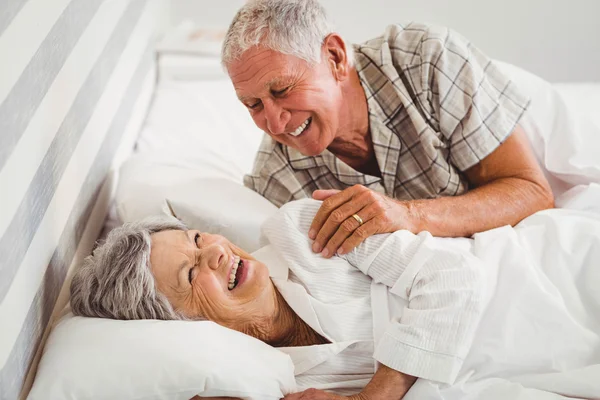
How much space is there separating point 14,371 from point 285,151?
108 centimetres

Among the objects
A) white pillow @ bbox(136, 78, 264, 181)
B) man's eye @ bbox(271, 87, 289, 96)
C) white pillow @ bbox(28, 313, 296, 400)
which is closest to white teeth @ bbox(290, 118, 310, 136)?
man's eye @ bbox(271, 87, 289, 96)

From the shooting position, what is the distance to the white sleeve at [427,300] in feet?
4.57

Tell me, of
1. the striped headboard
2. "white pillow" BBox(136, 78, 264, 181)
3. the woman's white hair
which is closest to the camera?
the striped headboard

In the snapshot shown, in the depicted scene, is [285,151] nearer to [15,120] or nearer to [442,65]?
[442,65]

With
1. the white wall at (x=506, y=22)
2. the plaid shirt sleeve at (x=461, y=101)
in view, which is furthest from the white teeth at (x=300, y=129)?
the white wall at (x=506, y=22)

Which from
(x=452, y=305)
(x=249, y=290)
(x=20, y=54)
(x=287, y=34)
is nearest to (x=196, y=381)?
(x=249, y=290)

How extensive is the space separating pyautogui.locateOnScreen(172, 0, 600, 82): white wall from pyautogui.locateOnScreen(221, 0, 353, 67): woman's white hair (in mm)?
1896

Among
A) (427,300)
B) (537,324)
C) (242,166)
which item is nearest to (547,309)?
(537,324)

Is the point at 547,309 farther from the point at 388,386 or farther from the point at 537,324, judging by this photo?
the point at 388,386

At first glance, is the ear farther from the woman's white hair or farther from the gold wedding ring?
the gold wedding ring

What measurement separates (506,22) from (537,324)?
2437mm

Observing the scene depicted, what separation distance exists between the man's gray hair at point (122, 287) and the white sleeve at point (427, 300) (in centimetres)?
46

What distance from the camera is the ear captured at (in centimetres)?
178

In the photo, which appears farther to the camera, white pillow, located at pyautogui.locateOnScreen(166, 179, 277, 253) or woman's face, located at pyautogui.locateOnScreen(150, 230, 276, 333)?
white pillow, located at pyautogui.locateOnScreen(166, 179, 277, 253)
